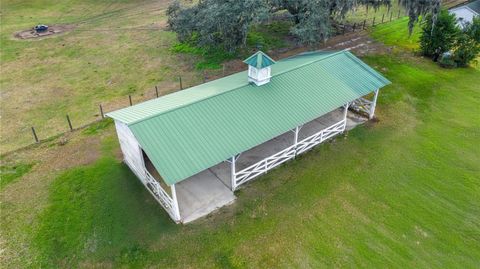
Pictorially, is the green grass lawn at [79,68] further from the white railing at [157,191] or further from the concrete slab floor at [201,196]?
the concrete slab floor at [201,196]

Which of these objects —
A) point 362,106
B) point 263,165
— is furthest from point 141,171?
point 362,106

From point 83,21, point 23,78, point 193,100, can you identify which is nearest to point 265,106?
point 193,100

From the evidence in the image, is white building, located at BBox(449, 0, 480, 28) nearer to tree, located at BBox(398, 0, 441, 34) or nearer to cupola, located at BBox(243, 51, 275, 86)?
tree, located at BBox(398, 0, 441, 34)

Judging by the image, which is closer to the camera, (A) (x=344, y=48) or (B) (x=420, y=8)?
(B) (x=420, y=8)

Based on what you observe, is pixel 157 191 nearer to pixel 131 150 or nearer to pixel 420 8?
pixel 131 150

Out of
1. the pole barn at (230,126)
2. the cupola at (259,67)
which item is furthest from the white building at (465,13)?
the cupola at (259,67)

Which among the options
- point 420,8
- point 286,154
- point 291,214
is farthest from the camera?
point 420,8

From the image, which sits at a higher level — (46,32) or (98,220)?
(46,32)

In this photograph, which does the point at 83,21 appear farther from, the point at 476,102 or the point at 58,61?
the point at 476,102
